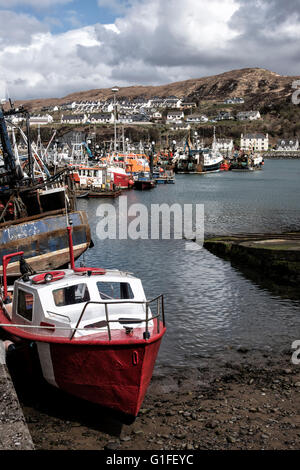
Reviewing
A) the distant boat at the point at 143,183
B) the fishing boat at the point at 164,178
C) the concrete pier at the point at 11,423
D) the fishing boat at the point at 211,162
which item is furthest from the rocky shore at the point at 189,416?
the fishing boat at the point at 211,162

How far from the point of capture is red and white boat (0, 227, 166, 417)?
1042cm

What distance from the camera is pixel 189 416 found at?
38.2ft

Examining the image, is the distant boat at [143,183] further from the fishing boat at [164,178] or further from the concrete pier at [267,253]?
the concrete pier at [267,253]

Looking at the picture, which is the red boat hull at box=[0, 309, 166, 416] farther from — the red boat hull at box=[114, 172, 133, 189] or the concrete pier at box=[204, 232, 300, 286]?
the red boat hull at box=[114, 172, 133, 189]

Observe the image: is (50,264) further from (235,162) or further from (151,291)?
(235,162)

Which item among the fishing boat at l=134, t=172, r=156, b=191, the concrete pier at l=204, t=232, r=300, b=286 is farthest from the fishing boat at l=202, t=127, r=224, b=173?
the concrete pier at l=204, t=232, r=300, b=286

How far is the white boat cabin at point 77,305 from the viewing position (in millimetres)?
11156

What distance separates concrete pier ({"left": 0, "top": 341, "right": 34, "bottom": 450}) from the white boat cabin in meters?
1.49

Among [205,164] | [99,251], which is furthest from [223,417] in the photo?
[205,164]

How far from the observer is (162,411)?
1195 centimetres

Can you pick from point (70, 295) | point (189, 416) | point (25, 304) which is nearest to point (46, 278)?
point (70, 295)

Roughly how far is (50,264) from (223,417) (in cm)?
1358

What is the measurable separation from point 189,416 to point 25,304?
503 cm

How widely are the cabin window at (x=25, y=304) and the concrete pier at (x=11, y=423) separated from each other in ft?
6.33
